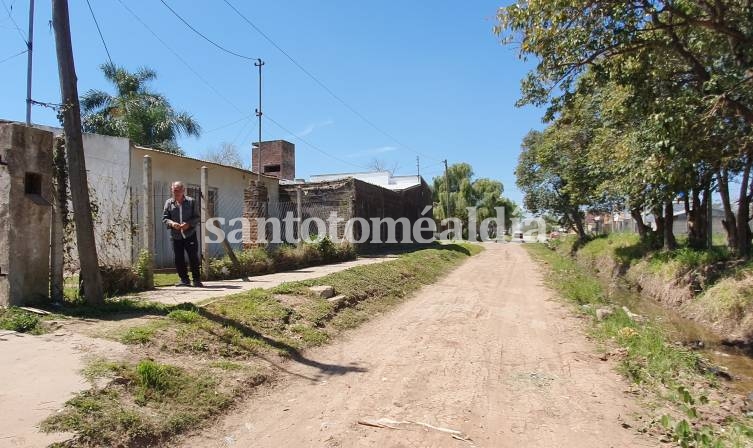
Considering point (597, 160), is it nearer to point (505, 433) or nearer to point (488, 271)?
point (488, 271)

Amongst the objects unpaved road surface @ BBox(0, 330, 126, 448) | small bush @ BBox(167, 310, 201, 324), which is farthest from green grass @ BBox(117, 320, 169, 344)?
small bush @ BBox(167, 310, 201, 324)

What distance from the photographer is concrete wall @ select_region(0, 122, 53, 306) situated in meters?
5.32

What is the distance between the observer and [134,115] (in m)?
22.6

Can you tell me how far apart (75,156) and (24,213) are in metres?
0.85

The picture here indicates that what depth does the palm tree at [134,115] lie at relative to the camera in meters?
22.2

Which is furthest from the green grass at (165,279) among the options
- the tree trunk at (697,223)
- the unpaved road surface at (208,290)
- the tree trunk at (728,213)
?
the tree trunk at (697,223)

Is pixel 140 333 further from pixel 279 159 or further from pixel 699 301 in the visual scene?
pixel 279 159

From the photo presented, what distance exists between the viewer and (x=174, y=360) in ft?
14.8

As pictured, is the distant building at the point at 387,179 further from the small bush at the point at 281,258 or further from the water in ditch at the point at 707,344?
the water in ditch at the point at 707,344

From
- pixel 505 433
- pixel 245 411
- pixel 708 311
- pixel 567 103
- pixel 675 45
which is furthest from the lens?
pixel 708 311

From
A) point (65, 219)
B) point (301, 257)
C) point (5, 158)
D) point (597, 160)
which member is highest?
point (597, 160)

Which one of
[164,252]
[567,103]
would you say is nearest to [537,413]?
[567,103]

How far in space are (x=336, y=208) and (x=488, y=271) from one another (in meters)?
5.84

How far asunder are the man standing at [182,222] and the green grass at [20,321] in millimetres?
2686
